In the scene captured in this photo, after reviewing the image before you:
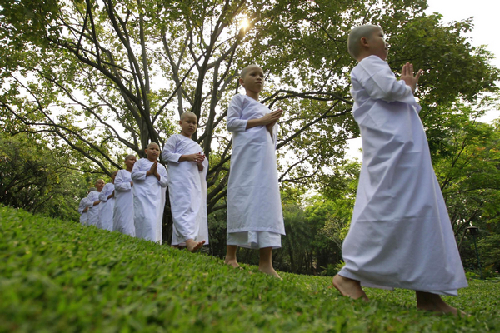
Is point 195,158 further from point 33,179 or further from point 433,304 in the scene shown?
point 33,179

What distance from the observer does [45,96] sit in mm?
14688

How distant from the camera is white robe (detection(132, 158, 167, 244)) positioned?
24.3 feet

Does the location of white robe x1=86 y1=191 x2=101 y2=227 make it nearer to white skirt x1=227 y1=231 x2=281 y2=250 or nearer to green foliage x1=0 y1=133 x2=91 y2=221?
green foliage x1=0 y1=133 x2=91 y2=221

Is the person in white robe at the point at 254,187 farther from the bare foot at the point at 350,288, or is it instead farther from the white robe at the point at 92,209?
the white robe at the point at 92,209

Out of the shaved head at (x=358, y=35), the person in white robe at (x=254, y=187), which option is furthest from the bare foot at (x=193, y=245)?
the shaved head at (x=358, y=35)

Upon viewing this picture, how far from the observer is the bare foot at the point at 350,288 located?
2.82 meters

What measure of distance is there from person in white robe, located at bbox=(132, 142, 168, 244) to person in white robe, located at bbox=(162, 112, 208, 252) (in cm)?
133

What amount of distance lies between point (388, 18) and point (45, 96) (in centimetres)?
1404

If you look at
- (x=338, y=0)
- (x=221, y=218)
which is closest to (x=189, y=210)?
(x=338, y=0)

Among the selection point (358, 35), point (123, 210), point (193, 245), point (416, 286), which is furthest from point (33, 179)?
point (416, 286)

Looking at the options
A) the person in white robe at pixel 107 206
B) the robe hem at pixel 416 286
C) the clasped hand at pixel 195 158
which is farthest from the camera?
the person in white robe at pixel 107 206

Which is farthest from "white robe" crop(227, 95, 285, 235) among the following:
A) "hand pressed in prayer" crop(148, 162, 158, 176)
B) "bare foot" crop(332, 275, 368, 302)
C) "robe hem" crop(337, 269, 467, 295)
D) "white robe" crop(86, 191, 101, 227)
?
"white robe" crop(86, 191, 101, 227)

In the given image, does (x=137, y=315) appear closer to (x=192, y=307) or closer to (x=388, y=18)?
(x=192, y=307)

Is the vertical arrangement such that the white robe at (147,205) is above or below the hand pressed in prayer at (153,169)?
below
